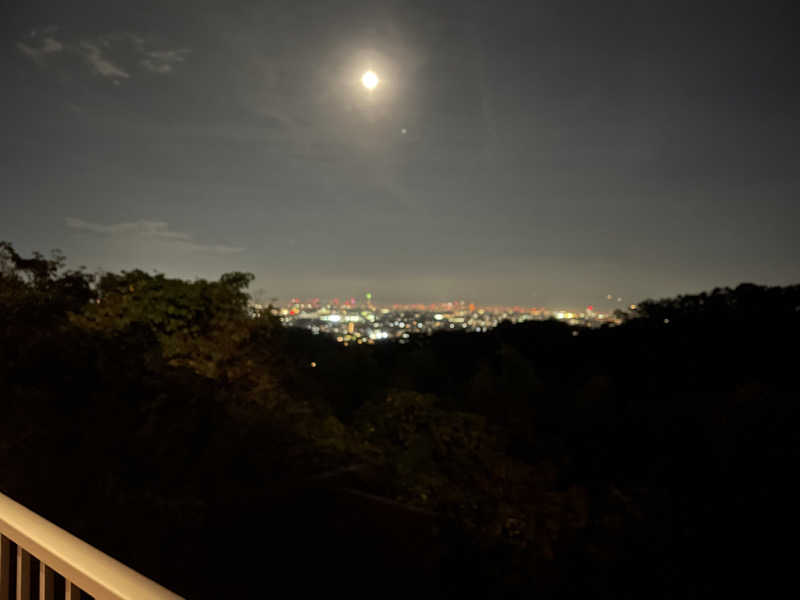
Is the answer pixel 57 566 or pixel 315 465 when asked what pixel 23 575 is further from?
pixel 315 465

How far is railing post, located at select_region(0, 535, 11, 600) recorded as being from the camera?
121 centimetres

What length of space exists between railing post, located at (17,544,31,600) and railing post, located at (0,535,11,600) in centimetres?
6

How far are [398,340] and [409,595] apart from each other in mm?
17597

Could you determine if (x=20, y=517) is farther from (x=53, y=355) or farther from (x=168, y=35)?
(x=168, y=35)

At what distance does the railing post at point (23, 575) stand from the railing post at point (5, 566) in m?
0.06

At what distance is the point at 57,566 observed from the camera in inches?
38.3

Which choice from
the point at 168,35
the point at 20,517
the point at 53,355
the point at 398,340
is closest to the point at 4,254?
the point at 53,355

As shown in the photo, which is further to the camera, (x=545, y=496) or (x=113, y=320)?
(x=113, y=320)

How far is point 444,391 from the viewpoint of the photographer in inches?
581

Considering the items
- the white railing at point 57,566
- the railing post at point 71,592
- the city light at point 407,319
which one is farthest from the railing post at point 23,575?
the city light at point 407,319

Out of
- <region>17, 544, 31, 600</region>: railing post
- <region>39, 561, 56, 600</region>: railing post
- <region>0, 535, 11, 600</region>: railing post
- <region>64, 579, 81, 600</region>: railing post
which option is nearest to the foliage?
<region>0, 535, 11, 600</region>: railing post

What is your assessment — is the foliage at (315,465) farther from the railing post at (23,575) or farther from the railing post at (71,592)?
the railing post at (71,592)

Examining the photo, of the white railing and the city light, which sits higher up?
the city light

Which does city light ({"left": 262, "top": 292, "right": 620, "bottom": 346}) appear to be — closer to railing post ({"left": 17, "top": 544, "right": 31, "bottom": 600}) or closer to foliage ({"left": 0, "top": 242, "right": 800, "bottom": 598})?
foliage ({"left": 0, "top": 242, "right": 800, "bottom": 598})
